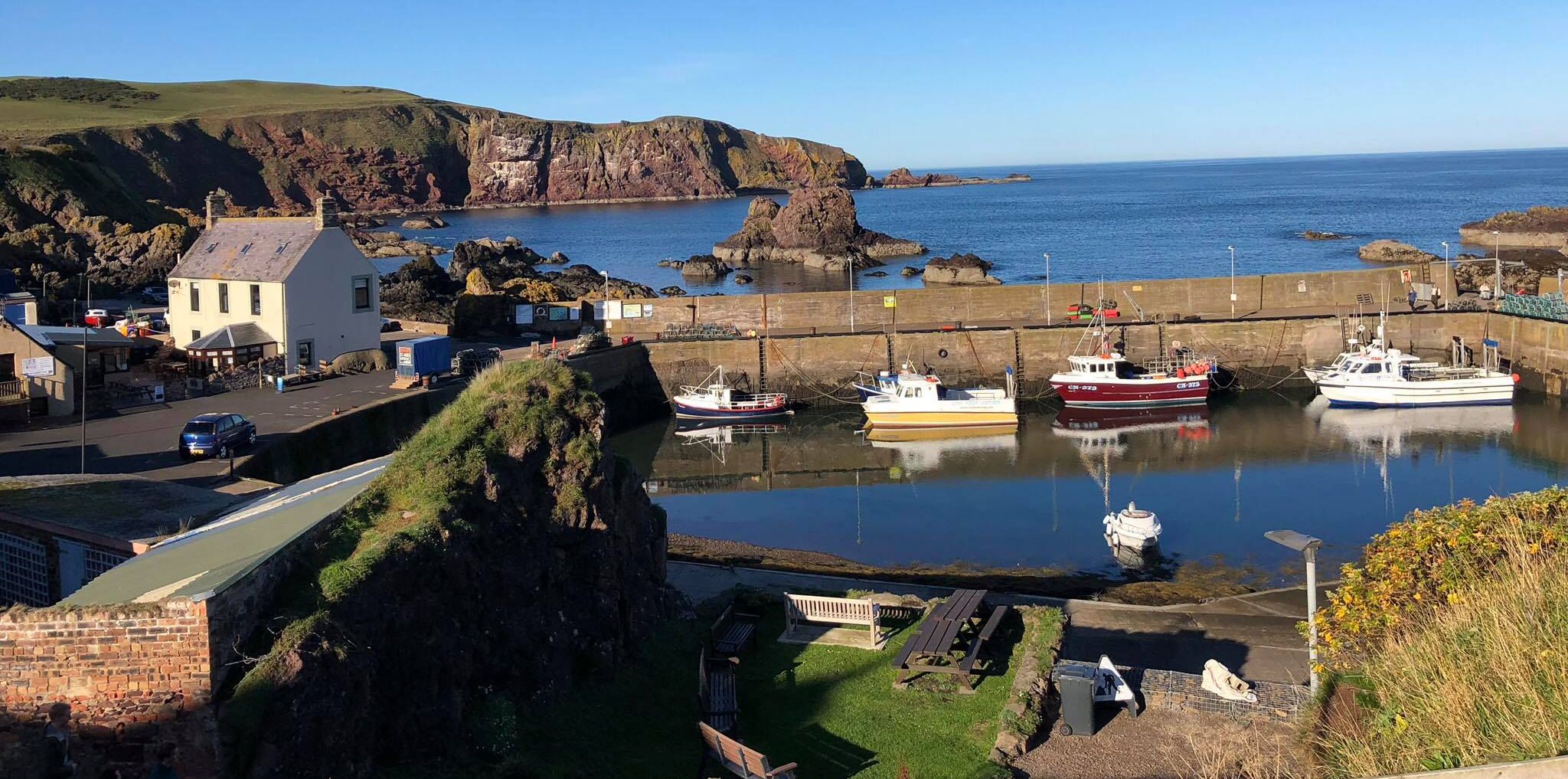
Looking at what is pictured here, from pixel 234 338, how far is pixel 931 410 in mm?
21648

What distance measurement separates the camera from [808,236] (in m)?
108

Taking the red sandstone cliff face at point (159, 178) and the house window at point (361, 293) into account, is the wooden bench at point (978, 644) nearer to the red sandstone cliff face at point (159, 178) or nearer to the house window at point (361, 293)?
the house window at point (361, 293)

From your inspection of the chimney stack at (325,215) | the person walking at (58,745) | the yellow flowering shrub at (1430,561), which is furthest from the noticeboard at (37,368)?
the yellow flowering shrub at (1430,561)

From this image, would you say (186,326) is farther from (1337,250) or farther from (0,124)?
(0,124)

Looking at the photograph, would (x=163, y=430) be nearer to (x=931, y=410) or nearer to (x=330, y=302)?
(x=330, y=302)

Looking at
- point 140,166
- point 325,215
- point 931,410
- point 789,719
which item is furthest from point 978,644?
point 140,166

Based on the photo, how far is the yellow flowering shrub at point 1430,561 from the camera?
12.1 m

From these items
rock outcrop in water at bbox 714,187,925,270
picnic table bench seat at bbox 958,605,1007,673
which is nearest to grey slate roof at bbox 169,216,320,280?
picnic table bench seat at bbox 958,605,1007,673

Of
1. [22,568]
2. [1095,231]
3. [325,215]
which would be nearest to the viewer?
[22,568]

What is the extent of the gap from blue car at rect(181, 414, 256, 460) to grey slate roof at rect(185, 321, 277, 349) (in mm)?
9623

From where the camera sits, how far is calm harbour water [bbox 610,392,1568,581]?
94.4ft

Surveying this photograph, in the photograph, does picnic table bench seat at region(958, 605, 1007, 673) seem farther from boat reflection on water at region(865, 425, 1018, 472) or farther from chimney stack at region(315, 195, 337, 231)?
chimney stack at region(315, 195, 337, 231)

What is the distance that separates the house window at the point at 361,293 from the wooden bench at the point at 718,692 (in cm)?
2607

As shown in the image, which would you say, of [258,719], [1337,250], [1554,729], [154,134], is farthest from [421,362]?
[154,134]
